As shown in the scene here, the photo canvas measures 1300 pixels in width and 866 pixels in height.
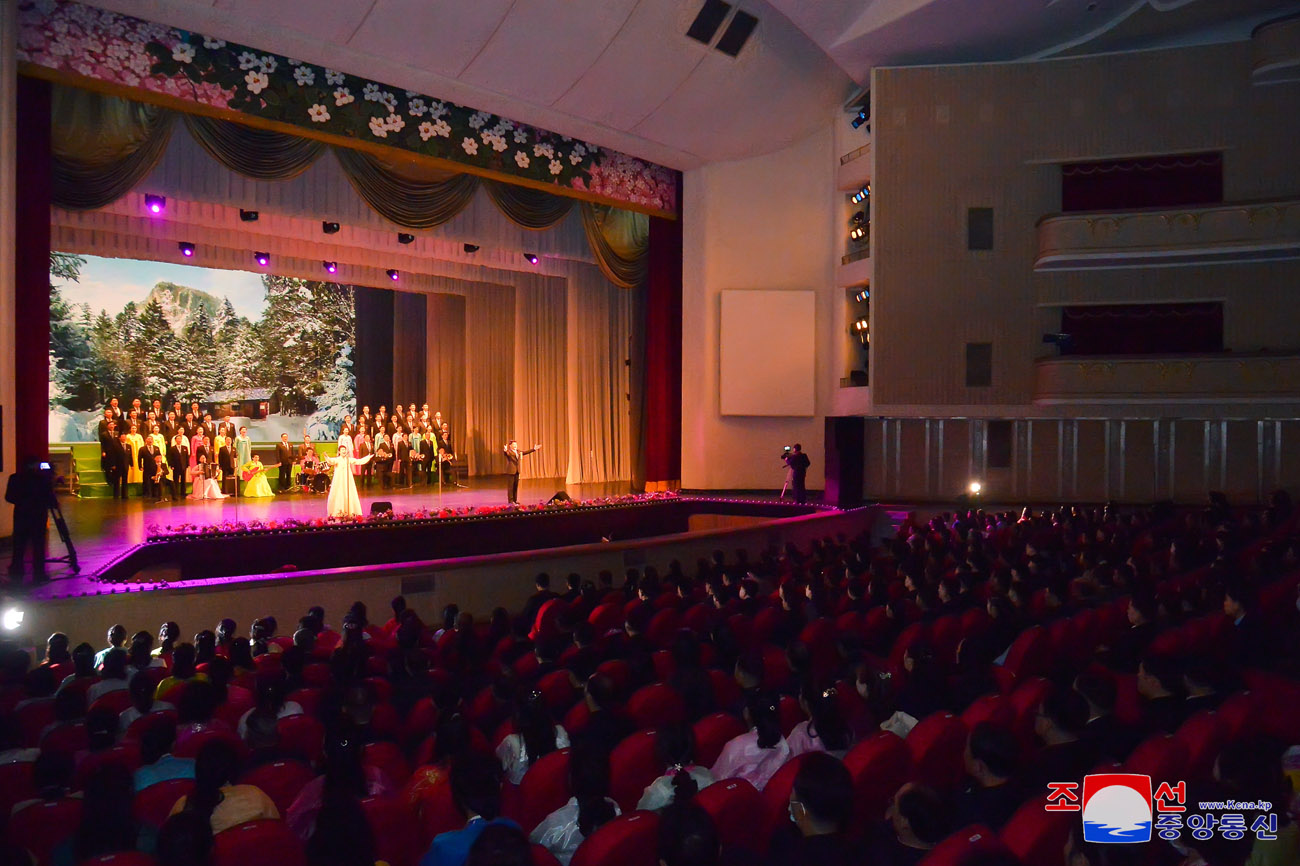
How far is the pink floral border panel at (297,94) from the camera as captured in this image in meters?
11.4

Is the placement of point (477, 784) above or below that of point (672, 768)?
above

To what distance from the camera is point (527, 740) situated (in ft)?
12.0

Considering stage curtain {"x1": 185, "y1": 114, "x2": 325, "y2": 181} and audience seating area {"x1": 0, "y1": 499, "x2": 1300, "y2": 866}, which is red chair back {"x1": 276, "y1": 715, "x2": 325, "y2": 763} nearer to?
audience seating area {"x1": 0, "y1": 499, "x2": 1300, "y2": 866}

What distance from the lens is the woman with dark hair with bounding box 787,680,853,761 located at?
3.62m

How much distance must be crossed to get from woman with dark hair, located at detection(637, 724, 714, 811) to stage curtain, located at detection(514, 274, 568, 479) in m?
19.6

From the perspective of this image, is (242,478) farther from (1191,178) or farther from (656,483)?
(1191,178)

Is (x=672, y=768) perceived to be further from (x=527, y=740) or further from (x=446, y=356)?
(x=446, y=356)

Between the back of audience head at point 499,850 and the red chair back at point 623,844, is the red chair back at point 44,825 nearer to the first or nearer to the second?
the back of audience head at point 499,850

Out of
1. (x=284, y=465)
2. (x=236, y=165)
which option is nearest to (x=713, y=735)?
(x=236, y=165)

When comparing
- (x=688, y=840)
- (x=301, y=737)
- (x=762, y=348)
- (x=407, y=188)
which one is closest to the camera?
(x=688, y=840)

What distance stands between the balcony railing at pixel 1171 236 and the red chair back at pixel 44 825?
1665 cm

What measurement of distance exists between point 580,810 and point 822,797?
77cm

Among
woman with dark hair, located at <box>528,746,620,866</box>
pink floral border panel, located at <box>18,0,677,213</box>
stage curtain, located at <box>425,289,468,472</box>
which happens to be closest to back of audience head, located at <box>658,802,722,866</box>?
woman with dark hair, located at <box>528,746,620,866</box>

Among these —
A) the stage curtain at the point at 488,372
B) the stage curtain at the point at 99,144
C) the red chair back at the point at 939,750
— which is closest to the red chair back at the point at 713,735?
the red chair back at the point at 939,750
